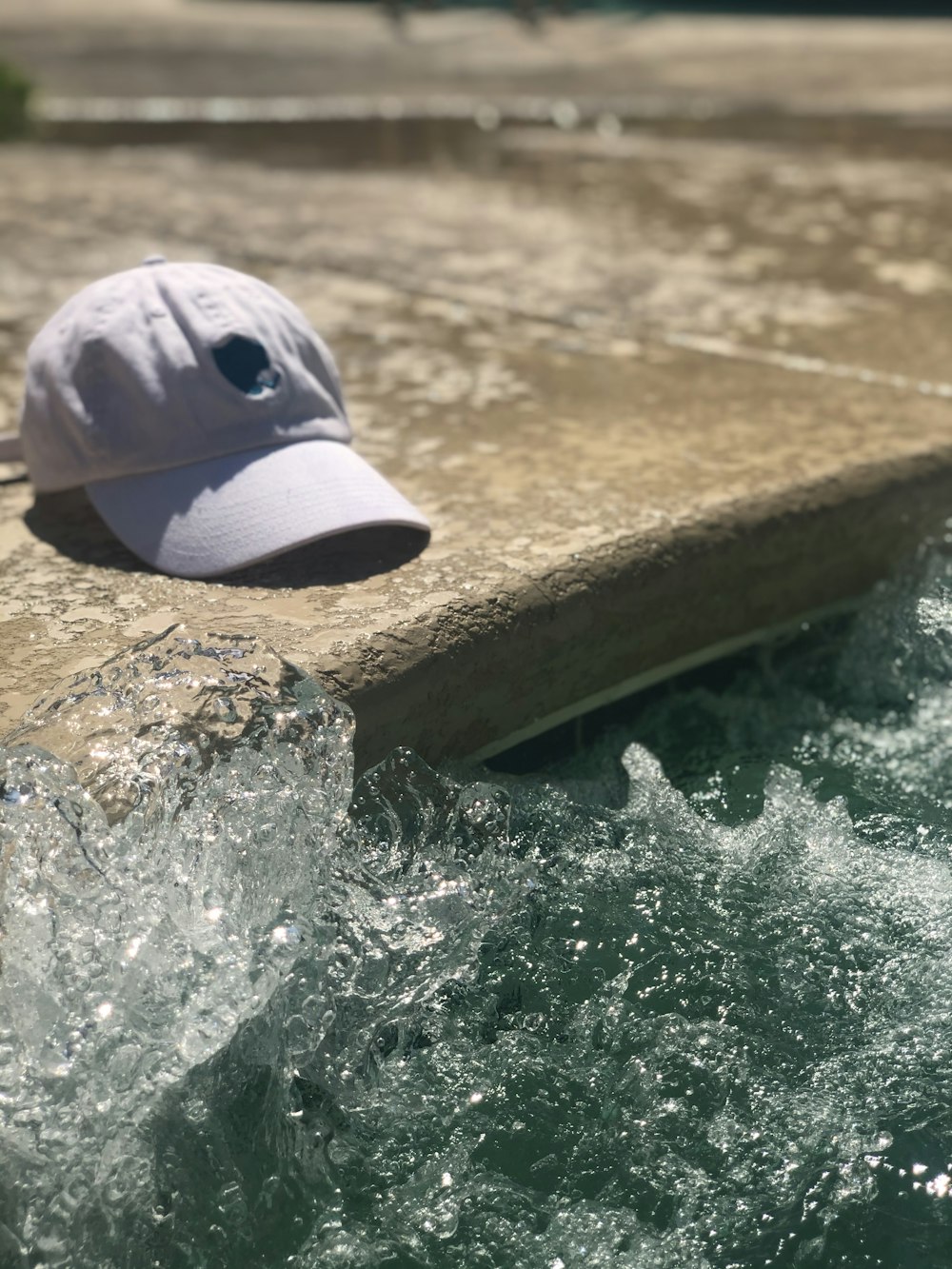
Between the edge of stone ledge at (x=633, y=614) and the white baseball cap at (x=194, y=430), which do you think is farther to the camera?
the white baseball cap at (x=194, y=430)

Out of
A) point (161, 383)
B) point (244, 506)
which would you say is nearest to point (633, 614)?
point (244, 506)

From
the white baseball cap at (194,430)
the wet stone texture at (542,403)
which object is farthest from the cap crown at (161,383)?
the wet stone texture at (542,403)

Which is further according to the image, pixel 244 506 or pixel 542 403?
pixel 542 403

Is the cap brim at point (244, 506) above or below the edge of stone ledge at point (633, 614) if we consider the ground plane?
above

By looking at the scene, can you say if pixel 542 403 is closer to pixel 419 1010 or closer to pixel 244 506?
pixel 244 506

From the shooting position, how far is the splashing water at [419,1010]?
1211 mm

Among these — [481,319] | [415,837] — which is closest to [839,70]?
[481,319]

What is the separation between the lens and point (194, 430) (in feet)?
5.68

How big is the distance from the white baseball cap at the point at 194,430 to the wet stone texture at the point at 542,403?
6 centimetres

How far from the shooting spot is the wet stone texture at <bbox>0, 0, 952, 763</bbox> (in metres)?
1.66

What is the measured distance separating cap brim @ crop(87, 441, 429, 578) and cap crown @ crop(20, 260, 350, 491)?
0.02 meters

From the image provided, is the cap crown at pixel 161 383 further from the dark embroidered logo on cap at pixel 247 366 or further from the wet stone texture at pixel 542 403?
the wet stone texture at pixel 542 403

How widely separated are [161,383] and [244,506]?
0.17 meters

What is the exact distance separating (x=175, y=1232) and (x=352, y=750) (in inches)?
19.3
